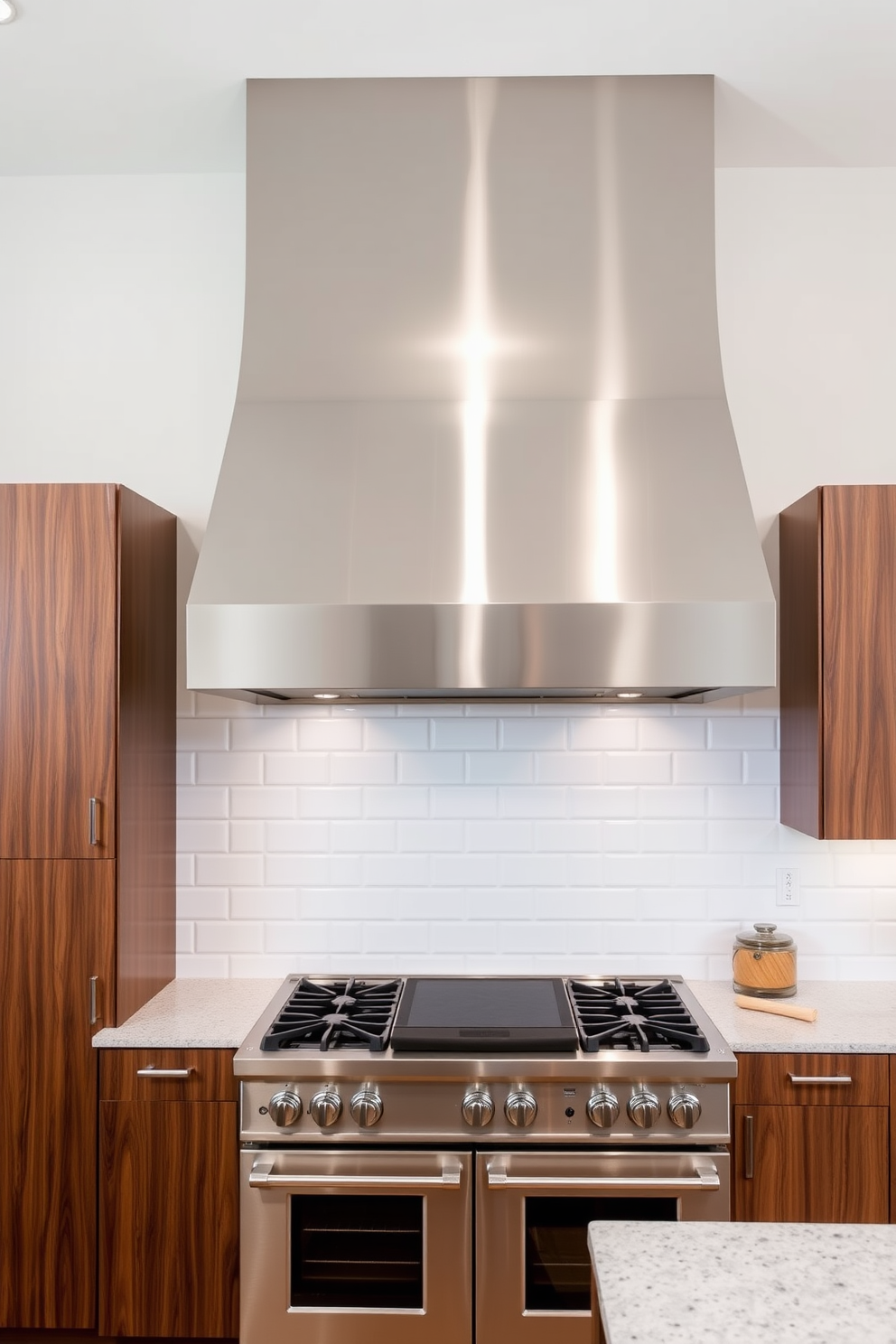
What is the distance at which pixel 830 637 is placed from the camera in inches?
95.4

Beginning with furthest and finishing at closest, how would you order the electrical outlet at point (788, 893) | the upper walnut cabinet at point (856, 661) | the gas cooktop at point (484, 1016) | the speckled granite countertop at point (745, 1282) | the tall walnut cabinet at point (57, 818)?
the electrical outlet at point (788, 893), the upper walnut cabinet at point (856, 661), the tall walnut cabinet at point (57, 818), the gas cooktop at point (484, 1016), the speckled granite countertop at point (745, 1282)

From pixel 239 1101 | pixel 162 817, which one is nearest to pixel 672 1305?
pixel 239 1101

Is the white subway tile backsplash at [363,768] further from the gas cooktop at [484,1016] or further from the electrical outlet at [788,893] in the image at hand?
the electrical outlet at [788,893]

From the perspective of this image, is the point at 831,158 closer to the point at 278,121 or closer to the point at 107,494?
the point at 278,121

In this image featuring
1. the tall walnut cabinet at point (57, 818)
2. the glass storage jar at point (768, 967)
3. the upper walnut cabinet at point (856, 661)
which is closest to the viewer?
the tall walnut cabinet at point (57, 818)

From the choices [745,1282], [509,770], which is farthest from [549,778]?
[745,1282]

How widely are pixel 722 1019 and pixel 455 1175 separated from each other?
771mm

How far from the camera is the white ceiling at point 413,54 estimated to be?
6.99 feet

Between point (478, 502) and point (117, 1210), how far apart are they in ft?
5.97

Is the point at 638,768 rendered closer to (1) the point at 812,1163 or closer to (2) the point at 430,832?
→ (2) the point at 430,832

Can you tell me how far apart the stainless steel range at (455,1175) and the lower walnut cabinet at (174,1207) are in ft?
0.45

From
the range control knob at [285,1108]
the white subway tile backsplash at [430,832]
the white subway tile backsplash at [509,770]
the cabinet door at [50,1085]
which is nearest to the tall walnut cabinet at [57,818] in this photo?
the cabinet door at [50,1085]

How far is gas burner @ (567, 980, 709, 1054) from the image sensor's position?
2217 millimetres

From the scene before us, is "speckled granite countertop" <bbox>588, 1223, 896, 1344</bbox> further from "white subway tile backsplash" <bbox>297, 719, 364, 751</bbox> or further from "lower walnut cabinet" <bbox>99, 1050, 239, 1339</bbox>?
"white subway tile backsplash" <bbox>297, 719, 364, 751</bbox>
